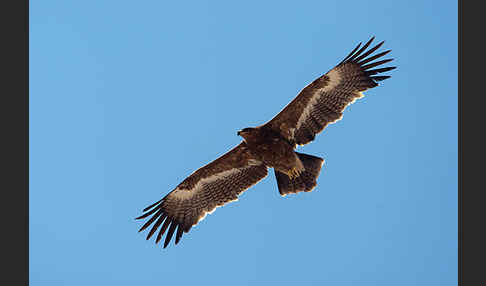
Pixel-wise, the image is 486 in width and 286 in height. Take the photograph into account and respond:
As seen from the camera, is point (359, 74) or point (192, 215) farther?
point (192, 215)

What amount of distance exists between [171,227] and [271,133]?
2.69m

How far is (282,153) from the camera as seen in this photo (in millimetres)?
10250

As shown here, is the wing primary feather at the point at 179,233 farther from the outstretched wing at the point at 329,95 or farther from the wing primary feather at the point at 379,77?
the wing primary feather at the point at 379,77

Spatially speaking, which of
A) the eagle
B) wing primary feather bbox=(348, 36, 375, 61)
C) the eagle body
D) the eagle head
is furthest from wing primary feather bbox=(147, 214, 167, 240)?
wing primary feather bbox=(348, 36, 375, 61)

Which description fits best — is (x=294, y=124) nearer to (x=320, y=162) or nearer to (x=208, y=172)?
(x=320, y=162)

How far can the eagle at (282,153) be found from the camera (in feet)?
33.4

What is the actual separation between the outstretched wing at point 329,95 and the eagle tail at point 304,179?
349 mm

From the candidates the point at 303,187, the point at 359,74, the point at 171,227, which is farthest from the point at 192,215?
the point at 359,74

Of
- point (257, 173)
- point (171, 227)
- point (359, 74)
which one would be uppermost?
point (359, 74)

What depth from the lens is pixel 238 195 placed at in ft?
35.9

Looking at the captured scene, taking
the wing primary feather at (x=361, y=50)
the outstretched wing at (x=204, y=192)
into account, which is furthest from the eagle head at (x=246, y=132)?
the wing primary feather at (x=361, y=50)

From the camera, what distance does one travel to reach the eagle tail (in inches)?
407

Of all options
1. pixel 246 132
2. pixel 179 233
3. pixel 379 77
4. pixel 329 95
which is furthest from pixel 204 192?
pixel 379 77

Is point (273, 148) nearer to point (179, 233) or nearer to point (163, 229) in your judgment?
point (179, 233)
